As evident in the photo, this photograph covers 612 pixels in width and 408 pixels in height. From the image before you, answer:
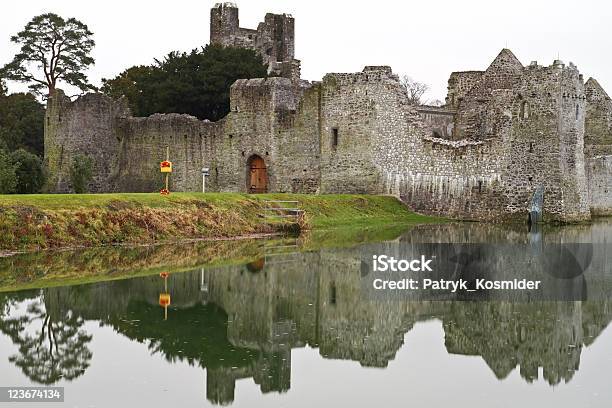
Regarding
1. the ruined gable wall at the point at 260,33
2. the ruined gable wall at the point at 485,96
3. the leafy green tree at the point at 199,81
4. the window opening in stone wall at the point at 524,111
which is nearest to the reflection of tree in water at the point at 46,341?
the window opening in stone wall at the point at 524,111

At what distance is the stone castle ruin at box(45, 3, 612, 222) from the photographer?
3453 centimetres

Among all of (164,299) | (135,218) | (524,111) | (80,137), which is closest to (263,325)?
(164,299)

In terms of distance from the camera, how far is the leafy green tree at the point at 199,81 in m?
46.5

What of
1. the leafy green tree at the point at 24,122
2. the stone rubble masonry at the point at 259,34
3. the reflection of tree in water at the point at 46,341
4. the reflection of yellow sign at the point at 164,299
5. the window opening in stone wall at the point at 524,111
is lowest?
the reflection of tree in water at the point at 46,341

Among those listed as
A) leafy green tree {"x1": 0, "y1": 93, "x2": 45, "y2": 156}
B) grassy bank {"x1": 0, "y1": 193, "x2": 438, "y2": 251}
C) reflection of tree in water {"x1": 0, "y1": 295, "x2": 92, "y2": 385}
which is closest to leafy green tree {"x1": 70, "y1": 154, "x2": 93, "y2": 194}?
grassy bank {"x1": 0, "y1": 193, "x2": 438, "y2": 251}

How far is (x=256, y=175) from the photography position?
41094 millimetres

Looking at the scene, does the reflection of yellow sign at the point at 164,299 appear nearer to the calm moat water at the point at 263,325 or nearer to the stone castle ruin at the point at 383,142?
the calm moat water at the point at 263,325

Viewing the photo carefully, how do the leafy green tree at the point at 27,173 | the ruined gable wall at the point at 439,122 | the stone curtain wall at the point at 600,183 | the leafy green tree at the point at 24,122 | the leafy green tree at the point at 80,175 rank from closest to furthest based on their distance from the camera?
the leafy green tree at the point at 27,173
the leafy green tree at the point at 80,175
the stone curtain wall at the point at 600,183
the ruined gable wall at the point at 439,122
the leafy green tree at the point at 24,122

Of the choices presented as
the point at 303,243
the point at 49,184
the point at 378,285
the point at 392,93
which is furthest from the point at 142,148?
the point at 378,285

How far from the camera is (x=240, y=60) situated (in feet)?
157

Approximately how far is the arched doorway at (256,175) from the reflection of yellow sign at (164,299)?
79.6 ft

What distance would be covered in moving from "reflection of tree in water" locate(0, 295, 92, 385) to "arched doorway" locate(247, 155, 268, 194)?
25.3m

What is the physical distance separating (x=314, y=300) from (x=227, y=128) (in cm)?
2573

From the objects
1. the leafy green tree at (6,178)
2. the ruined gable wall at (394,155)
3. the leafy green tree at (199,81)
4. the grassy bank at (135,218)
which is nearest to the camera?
the grassy bank at (135,218)
